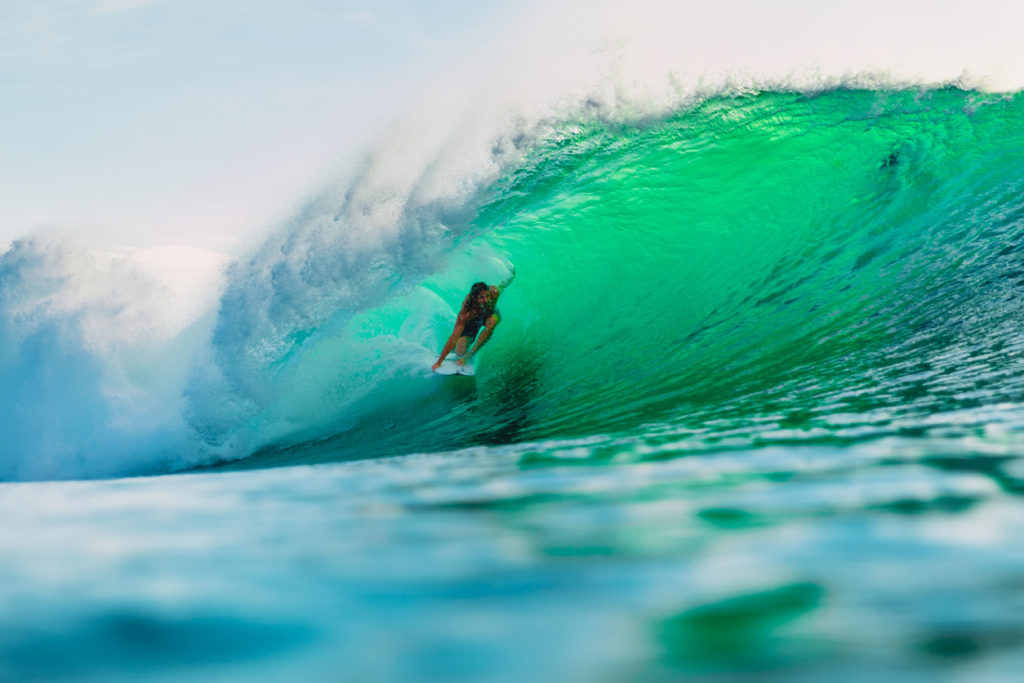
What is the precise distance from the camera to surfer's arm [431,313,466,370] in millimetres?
6492

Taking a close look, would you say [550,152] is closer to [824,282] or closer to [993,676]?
[824,282]

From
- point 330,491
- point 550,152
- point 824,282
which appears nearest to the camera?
point 330,491

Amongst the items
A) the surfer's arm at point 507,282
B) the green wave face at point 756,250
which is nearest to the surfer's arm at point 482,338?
the green wave face at point 756,250

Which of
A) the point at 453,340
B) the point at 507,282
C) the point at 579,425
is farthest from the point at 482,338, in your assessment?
the point at 579,425

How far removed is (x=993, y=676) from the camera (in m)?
0.54

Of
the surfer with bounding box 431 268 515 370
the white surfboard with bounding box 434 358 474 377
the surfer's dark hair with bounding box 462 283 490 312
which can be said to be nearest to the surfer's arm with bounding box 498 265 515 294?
the surfer with bounding box 431 268 515 370

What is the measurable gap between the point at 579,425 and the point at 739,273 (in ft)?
10.9

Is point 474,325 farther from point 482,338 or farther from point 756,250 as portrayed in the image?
point 756,250

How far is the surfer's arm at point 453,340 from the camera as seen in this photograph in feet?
→ 21.3

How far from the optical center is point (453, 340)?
6.58 metres

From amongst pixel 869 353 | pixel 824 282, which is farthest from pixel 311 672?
pixel 824 282

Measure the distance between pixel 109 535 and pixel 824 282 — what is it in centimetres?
608

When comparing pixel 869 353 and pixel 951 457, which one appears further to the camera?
pixel 869 353

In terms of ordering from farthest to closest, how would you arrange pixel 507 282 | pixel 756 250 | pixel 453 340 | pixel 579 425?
pixel 507 282, pixel 756 250, pixel 453 340, pixel 579 425
